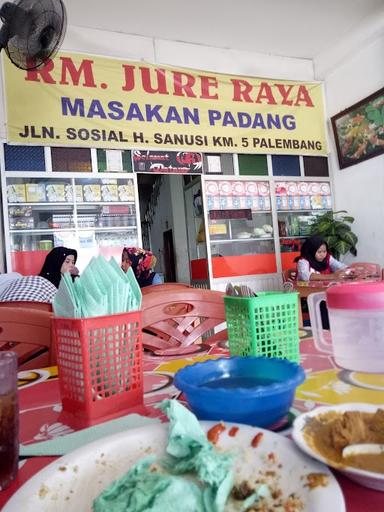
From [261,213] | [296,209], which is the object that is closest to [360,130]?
[296,209]

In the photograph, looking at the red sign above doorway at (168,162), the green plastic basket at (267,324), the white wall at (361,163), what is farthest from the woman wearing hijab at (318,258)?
the green plastic basket at (267,324)

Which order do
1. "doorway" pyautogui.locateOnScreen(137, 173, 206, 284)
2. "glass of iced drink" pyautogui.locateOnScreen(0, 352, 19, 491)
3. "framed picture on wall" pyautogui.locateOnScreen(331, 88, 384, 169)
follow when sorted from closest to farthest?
"glass of iced drink" pyautogui.locateOnScreen(0, 352, 19, 491)
"framed picture on wall" pyautogui.locateOnScreen(331, 88, 384, 169)
"doorway" pyautogui.locateOnScreen(137, 173, 206, 284)

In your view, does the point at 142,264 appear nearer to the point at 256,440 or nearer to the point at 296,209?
the point at 296,209

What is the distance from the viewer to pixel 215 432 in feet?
1.65

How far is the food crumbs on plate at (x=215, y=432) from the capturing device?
0.49 metres

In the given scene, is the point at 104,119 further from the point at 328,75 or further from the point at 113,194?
the point at 328,75

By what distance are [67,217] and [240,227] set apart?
2.17m

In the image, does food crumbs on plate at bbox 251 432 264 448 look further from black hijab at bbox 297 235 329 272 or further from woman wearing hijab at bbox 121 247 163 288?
→ black hijab at bbox 297 235 329 272

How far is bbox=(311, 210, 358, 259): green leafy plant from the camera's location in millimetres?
5137

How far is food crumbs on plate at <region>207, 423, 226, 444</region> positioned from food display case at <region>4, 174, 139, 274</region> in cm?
381

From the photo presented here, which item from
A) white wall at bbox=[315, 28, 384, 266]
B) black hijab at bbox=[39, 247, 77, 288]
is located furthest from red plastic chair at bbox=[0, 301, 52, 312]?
white wall at bbox=[315, 28, 384, 266]

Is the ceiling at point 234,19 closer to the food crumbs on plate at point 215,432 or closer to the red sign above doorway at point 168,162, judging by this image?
the red sign above doorway at point 168,162

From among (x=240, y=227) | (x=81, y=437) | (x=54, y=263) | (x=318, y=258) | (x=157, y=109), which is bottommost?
(x=81, y=437)

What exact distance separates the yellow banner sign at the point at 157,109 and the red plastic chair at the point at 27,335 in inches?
130
